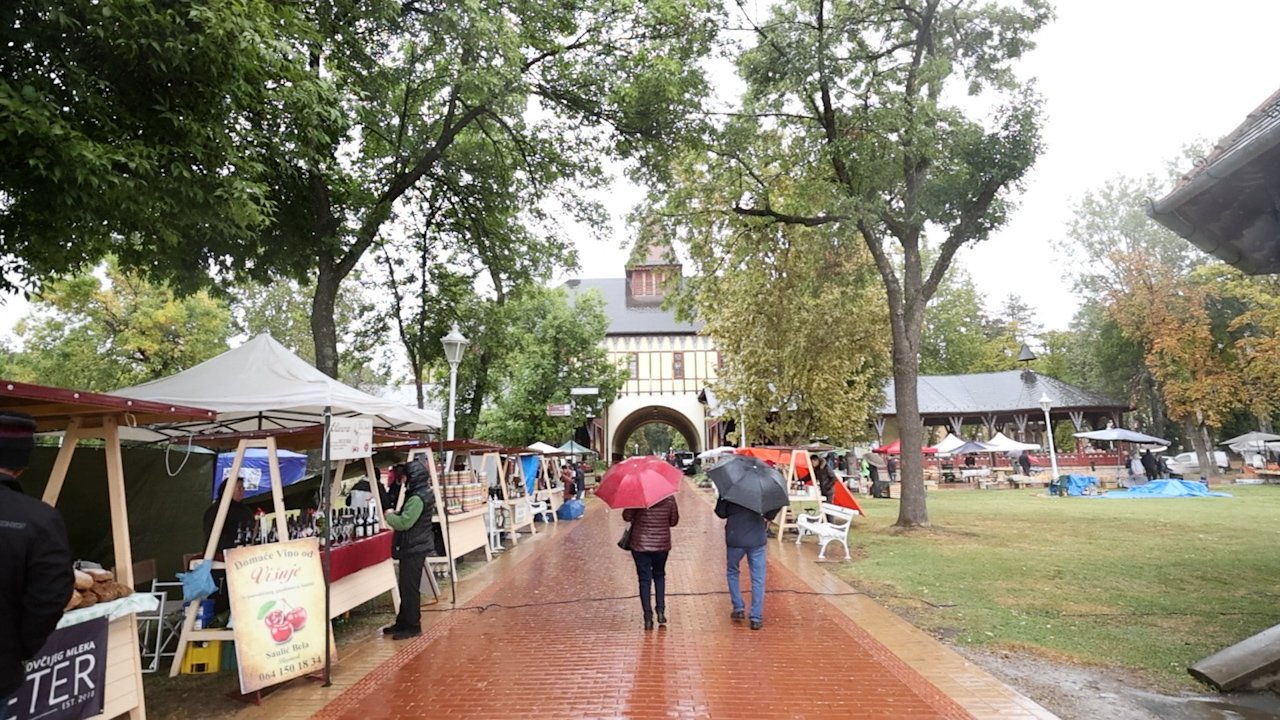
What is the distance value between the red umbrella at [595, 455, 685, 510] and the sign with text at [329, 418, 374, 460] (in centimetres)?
220

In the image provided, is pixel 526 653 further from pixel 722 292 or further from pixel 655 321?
pixel 655 321

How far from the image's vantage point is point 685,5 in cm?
1175

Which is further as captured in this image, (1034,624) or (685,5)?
(685,5)

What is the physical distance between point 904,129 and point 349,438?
10.9 meters

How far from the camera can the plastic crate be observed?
5387 millimetres

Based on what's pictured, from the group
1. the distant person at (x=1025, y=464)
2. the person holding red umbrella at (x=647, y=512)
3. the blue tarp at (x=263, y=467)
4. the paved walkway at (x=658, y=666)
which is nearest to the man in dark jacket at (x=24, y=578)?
the paved walkway at (x=658, y=666)

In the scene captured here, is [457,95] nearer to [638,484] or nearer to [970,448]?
[638,484]

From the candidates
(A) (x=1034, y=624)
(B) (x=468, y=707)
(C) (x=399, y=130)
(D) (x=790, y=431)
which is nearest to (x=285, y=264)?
(C) (x=399, y=130)

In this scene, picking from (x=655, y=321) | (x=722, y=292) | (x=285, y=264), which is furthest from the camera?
(x=655, y=321)

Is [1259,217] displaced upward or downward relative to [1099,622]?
upward

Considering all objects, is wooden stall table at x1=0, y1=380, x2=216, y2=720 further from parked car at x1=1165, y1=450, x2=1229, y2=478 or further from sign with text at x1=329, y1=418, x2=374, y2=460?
parked car at x1=1165, y1=450, x2=1229, y2=478

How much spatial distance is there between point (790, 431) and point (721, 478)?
48.2 ft

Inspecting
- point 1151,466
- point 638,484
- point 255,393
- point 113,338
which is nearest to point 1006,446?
point 1151,466

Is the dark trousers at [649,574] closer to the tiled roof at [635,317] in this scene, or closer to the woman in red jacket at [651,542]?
the woman in red jacket at [651,542]
